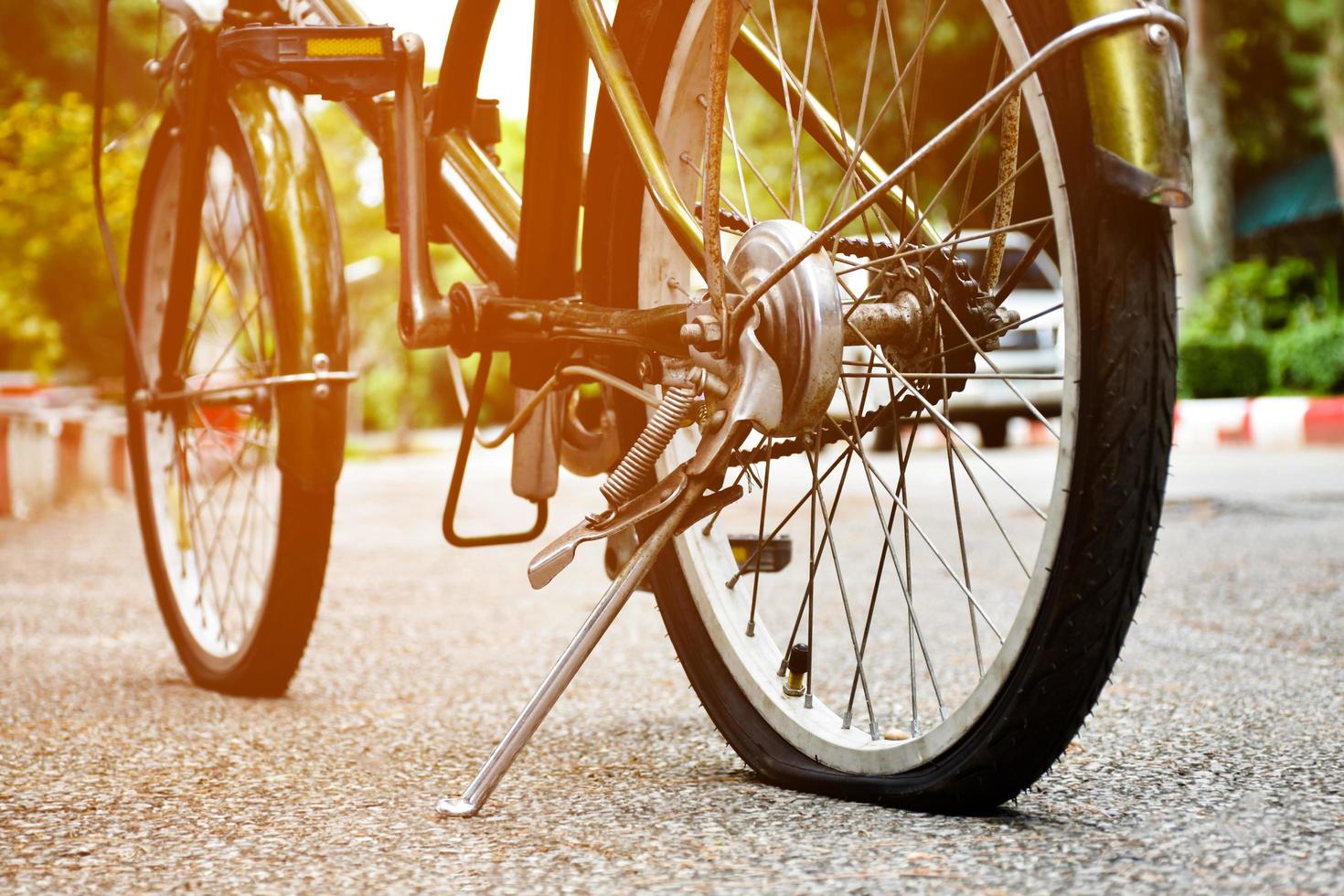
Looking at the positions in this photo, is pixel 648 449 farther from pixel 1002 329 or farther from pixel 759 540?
pixel 1002 329

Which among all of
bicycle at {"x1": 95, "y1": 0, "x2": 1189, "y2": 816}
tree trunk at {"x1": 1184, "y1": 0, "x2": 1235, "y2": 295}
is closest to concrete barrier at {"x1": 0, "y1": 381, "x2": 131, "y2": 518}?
bicycle at {"x1": 95, "y1": 0, "x2": 1189, "y2": 816}

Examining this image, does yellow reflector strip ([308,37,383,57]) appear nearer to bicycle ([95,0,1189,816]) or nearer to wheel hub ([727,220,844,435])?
bicycle ([95,0,1189,816])

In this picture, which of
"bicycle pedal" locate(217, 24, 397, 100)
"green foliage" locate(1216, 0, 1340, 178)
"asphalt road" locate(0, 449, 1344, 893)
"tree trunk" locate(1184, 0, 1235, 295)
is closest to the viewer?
"asphalt road" locate(0, 449, 1344, 893)

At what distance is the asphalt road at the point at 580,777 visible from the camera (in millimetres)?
1762

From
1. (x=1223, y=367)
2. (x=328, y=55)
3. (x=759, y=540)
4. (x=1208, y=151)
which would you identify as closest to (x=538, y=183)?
(x=328, y=55)

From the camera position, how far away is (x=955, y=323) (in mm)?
1995

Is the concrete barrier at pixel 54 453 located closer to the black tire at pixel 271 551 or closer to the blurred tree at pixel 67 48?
the blurred tree at pixel 67 48

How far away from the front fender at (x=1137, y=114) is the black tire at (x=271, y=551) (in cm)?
161

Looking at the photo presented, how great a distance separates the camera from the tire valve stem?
224cm

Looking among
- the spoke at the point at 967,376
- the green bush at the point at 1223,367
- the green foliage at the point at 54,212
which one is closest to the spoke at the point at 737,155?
the spoke at the point at 967,376

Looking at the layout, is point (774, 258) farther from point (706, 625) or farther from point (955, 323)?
point (706, 625)

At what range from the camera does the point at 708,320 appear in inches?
81.2

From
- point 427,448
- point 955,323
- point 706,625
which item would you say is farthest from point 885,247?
point 427,448

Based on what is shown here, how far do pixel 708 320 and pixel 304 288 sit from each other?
1.02 meters
